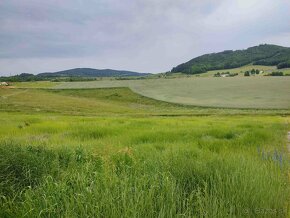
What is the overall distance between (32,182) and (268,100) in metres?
53.2

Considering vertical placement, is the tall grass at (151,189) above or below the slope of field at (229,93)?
above

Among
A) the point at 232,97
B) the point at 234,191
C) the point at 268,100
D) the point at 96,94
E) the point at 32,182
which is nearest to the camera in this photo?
the point at 234,191

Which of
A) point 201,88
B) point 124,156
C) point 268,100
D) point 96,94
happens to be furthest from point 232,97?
point 124,156

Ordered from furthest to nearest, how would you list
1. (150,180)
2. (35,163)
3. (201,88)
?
(201,88) → (35,163) → (150,180)

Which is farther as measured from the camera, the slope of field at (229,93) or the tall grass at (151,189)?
the slope of field at (229,93)

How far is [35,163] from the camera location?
22.5 ft

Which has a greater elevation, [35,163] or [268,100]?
[35,163]

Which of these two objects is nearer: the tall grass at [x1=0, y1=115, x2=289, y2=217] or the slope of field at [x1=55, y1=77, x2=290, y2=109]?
the tall grass at [x1=0, y1=115, x2=289, y2=217]

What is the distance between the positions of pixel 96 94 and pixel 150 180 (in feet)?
267

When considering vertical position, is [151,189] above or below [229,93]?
above

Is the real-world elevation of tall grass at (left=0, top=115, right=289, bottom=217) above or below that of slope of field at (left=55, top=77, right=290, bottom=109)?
above

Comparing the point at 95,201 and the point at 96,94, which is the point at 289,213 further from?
the point at 96,94

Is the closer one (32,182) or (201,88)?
(32,182)

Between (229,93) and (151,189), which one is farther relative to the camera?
(229,93)
